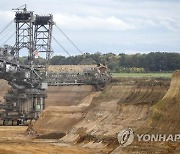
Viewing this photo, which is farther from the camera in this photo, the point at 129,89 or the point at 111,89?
the point at 111,89

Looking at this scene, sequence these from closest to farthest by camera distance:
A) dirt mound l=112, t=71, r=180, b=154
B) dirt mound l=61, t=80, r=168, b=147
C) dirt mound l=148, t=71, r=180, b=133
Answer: dirt mound l=112, t=71, r=180, b=154 < dirt mound l=148, t=71, r=180, b=133 < dirt mound l=61, t=80, r=168, b=147

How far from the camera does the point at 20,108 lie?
11038 centimetres

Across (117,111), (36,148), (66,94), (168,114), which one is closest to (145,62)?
(66,94)

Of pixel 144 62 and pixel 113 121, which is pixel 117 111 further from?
pixel 144 62

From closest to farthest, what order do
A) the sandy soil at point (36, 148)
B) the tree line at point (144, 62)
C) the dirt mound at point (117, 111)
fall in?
the sandy soil at point (36, 148)
the dirt mound at point (117, 111)
the tree line at point (144, 62)

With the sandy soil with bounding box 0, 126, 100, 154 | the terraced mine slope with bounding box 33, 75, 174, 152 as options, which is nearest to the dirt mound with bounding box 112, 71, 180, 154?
the terraced mine slope with bounding box 33, 75, 174, 152

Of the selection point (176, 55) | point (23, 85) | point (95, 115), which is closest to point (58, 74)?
point (23, 85)

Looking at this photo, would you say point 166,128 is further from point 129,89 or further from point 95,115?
point 129,89

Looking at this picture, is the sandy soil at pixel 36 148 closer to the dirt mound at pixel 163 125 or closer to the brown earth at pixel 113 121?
the brown earth at pixel 113 121

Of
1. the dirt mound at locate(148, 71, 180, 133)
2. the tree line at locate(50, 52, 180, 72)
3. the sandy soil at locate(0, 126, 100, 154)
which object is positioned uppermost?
the tree line at locate(50, 52, 180, 72)

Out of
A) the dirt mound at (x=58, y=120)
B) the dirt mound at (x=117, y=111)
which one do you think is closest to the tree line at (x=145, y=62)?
the dirt mound at (x=58, y=120)

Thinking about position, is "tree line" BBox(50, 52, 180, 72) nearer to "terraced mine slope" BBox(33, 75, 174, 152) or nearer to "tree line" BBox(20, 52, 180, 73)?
"tree line" BBox(20, 52, 180, 73)

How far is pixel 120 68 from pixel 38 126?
93.0 m

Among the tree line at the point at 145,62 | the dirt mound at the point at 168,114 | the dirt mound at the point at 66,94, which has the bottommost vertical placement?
the dirt mound at the point at 66,94
